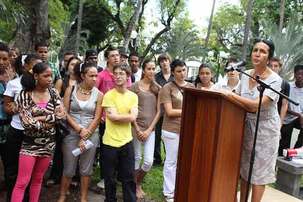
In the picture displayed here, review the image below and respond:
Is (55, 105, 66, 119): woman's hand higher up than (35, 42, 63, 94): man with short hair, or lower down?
lower down

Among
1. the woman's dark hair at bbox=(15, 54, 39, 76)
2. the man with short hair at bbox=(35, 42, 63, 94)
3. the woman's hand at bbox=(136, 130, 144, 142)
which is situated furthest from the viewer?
the man with short hair at bbox=(35, 42, 63, 94)

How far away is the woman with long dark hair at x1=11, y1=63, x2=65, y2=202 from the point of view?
3.85m

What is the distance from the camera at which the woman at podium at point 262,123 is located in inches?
138

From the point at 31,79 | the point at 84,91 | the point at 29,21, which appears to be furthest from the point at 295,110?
the point at 29,21

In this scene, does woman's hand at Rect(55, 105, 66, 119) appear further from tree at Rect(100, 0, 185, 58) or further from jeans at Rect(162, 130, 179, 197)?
tree at Rect(100, 0, 185, 58)

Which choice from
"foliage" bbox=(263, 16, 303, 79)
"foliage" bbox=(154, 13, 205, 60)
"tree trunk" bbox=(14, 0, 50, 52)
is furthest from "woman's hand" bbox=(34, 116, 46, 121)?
"foliage" bbox=(154, 13, 205, 60)

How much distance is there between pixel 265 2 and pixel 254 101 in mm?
26361

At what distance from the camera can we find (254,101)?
3357mm

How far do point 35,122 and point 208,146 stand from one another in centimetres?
176

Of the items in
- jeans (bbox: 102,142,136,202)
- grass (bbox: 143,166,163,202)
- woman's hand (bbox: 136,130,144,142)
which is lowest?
grass (bbox: 143,166,163,202)

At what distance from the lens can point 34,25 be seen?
8133mm

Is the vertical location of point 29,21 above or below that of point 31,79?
above

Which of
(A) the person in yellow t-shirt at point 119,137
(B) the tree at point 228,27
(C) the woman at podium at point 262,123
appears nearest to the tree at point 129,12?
(B) the tree at point 228,27

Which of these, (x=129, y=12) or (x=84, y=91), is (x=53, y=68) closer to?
(x=84, y=91)
